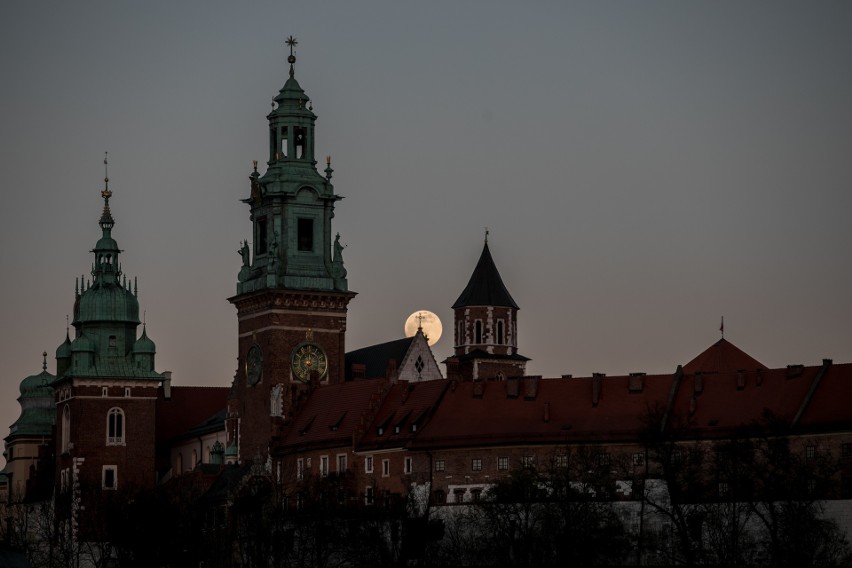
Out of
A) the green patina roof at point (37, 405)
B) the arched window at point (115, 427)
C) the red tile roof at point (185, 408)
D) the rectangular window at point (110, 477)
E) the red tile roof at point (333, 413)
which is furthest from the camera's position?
the green patina roof at point (37, 405)

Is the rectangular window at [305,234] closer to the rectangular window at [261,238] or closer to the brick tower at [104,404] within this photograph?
the rectangular window at [261,238]

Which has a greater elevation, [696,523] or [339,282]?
[339,282]

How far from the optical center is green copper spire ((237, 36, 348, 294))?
528 ft

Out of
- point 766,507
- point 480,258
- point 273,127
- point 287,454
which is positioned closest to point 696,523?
point 766,507

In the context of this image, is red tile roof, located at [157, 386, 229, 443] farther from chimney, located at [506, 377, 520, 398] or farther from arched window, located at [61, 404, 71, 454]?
chimney, located at [506, 377, 520, 398]

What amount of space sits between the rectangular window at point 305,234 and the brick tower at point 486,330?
1035 inches

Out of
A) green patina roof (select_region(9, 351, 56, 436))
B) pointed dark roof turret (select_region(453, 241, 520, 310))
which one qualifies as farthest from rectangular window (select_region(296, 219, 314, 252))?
green patina roof (select_region(9, 351, 56, 436))

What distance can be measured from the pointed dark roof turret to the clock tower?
3006 centimetres

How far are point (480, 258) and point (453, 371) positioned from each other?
16871 millimetres

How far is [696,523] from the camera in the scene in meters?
133

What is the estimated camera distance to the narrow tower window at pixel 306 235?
16225cm

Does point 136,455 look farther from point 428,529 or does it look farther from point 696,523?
point 696,523

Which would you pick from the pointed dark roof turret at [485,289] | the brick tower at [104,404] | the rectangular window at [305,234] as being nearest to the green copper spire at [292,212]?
the rectangular window at [305,234]

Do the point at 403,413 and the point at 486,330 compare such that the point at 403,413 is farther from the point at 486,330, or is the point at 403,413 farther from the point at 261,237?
the point at 486,330
